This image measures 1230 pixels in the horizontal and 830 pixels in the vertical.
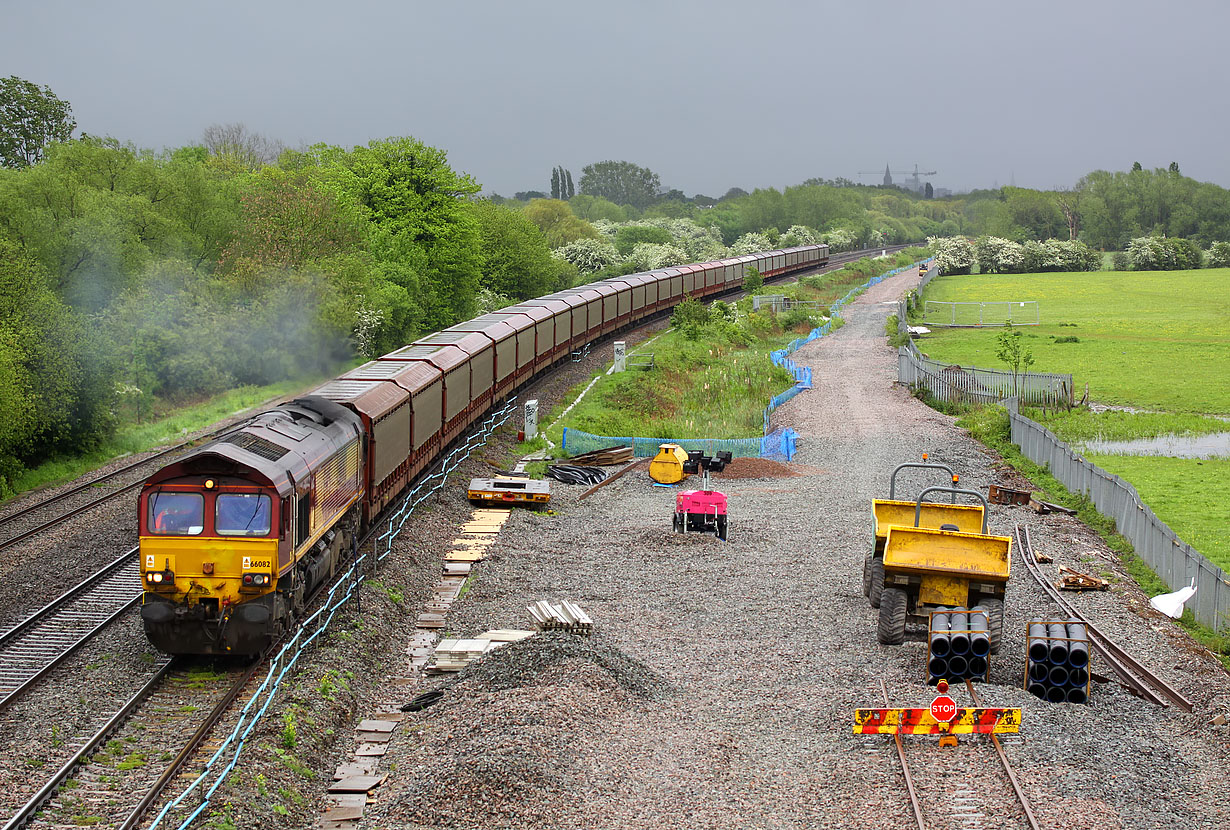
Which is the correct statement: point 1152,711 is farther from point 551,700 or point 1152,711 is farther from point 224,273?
point 224,273

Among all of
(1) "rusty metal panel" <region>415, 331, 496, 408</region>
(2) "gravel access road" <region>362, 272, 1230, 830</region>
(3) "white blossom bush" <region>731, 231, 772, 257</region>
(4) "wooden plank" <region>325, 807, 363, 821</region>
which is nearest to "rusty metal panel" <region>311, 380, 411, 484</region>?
(2) "gravel access road" <region>362, 272, 1230, 830</region>

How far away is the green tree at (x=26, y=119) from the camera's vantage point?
7800cm

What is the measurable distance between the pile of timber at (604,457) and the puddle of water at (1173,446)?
705 inches

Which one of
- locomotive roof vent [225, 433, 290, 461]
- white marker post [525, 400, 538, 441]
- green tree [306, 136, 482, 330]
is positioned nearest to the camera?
locomotive roof vent [225, 433, 290, 461]

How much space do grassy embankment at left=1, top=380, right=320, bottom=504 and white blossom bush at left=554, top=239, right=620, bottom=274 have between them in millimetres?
58047

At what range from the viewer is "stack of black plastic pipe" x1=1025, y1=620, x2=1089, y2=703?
15359 millimetres

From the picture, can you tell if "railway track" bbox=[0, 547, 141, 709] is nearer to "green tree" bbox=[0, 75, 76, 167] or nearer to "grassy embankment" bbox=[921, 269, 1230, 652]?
"grassy embankment" bbox=[921, 269, 1230, 652]

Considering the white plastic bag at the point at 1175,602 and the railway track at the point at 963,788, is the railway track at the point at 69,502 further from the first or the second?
the white plastic bag at the point at 1175,602

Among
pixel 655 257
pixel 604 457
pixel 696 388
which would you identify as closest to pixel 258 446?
pixel 604 457

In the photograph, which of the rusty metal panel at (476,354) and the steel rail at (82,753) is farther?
the rusty metal panel at (476,354)

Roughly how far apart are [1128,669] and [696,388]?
103 ft

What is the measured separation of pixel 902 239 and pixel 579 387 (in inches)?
6300

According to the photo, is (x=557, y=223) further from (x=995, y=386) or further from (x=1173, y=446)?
(x=1173, y=446)

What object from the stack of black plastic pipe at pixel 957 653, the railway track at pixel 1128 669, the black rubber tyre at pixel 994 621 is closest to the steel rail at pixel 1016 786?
the stack of black plastic pipe at pixel 957 653
